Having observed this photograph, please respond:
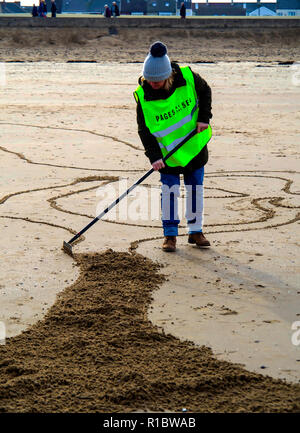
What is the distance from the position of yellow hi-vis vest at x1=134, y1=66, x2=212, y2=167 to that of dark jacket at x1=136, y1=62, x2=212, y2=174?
1.2 inches

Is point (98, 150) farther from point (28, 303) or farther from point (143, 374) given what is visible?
point (143, 374)

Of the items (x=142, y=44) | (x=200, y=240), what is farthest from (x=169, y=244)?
(x=142, y=44)

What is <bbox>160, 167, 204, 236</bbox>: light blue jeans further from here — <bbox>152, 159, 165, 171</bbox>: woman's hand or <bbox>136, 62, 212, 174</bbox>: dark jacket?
<bbox>152, 159, 165, 171</bbox>: woman's hand

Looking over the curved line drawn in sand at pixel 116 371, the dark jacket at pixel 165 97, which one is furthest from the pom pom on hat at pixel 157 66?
the curved line drawn in sand at pixel 116 371

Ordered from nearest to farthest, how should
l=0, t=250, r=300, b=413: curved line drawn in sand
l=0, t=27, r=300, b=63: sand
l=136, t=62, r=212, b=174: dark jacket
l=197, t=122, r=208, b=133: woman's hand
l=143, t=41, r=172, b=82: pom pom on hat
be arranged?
l=0, t=250, r=300, b=413: curved line drawn in sand, l=143, t=41, r=172, b=82: pom pom on hat, l=136, t=62, r=212, b=174: dark jacket, l=197, t=122, r=208, b=133: woman's hand, l=0, t=27, r=300, b=63: sand

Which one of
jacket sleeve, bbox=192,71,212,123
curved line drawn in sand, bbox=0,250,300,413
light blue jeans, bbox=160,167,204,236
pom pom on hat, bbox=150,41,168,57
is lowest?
curved line drawn in sand, bbox=0,250,300,413

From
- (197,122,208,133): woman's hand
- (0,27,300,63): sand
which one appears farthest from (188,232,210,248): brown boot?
(0,27,300,63): sand

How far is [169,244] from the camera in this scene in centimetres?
543

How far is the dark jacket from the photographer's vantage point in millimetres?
5254

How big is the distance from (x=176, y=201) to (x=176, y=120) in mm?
616

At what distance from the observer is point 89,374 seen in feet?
11.4

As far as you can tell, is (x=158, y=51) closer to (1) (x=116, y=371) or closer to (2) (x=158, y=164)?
(2) (x=158, y=164)

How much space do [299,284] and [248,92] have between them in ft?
39.0
